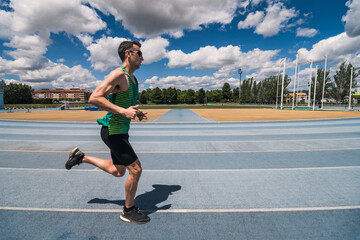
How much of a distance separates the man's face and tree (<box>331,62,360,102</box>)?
2572 inches

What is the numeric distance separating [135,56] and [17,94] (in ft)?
322

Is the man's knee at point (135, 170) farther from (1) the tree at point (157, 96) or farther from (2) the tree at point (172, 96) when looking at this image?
(2) the tree at point (172, 96)

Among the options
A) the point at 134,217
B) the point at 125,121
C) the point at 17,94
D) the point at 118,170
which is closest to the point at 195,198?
the point at 134,217

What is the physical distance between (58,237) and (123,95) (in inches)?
67.3

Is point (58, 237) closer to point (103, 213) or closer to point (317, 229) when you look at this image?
point (103, 213)

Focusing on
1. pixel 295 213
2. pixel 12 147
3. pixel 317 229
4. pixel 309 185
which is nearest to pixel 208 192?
pixel 295 213

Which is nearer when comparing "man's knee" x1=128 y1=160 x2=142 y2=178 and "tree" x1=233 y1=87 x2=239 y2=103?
"man's knee" x1=128 y1=160 x2=142 y2=178

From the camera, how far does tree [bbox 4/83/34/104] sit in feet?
233

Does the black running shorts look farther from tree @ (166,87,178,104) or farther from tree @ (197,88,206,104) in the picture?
tree @ (197,88,206,104)

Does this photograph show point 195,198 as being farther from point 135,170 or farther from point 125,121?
point 125,121

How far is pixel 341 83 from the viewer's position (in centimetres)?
5019

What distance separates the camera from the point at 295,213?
246 cm

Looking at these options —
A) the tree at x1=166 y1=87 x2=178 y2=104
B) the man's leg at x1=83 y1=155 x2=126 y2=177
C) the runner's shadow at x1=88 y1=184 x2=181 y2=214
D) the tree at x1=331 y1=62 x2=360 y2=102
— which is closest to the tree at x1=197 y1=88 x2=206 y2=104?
the tree at x1=166 y1=87 x2=178 y2=104

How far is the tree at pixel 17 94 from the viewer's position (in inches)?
2800
